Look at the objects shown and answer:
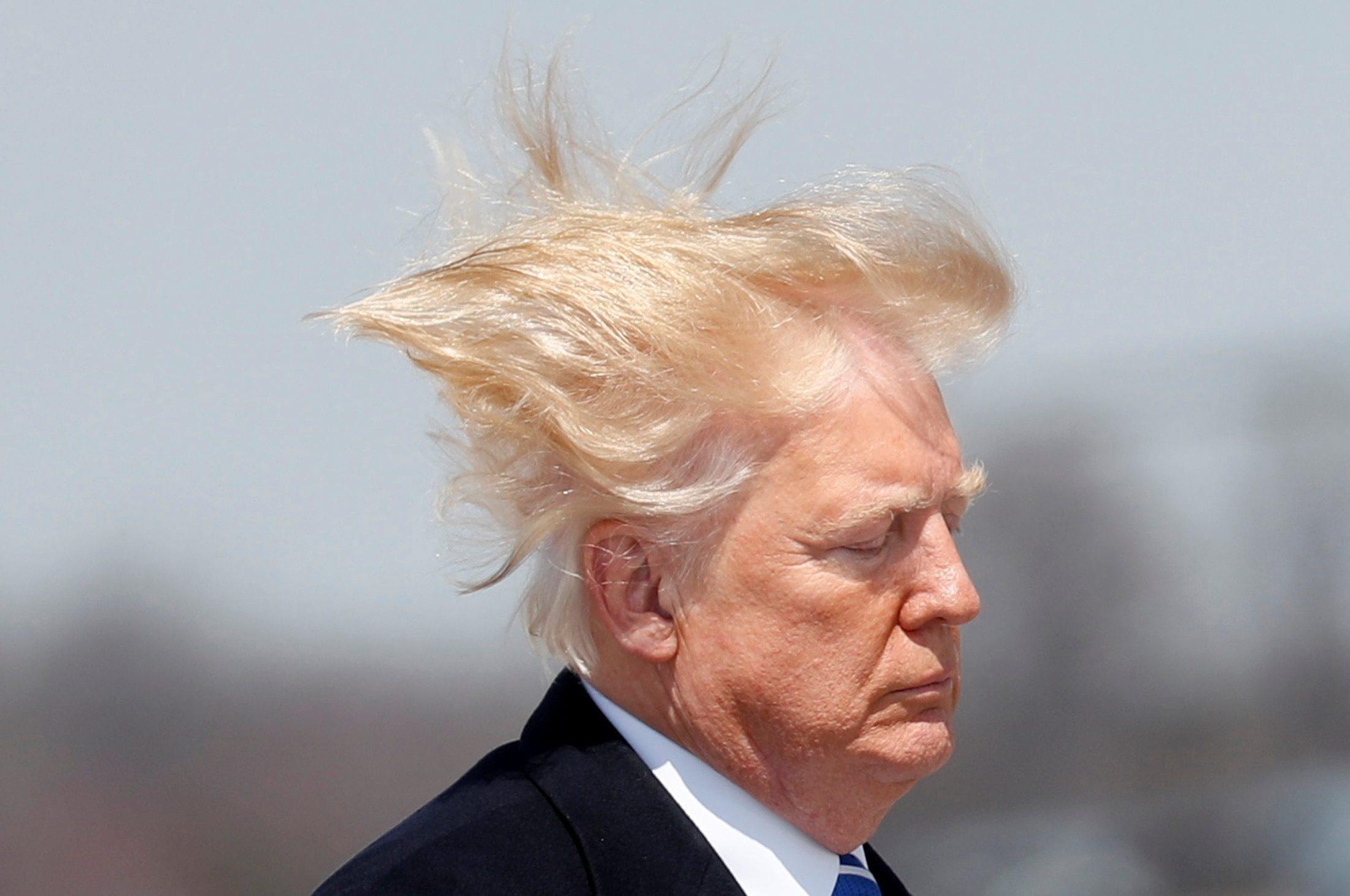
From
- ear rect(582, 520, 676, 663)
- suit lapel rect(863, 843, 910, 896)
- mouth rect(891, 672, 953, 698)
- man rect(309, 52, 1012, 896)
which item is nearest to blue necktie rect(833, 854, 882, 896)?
man rect(309, 52, 1012, 896)

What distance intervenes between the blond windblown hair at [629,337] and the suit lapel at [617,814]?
0.37 ft

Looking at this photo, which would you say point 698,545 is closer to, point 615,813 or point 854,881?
point 615,813

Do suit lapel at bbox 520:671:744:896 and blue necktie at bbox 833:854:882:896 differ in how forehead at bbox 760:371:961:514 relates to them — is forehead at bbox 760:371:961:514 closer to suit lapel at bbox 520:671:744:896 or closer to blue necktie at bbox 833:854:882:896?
suit lapel at bbox 520:671:744:896

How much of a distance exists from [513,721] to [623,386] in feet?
7.23

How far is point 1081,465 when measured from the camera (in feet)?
12.8

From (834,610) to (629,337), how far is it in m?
0.40

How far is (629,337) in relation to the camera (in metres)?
1.60

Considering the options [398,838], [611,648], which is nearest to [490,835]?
[398,838]

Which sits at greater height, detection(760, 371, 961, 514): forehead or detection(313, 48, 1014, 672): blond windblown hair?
detection(313, 48, 1014, 672): blond windblown hair

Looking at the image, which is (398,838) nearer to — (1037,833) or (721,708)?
(721,708)

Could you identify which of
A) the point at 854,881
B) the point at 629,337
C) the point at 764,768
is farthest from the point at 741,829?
the point at 629,337

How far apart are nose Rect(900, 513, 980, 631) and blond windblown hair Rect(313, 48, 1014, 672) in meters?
0.22

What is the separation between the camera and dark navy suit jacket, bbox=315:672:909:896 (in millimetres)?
1496

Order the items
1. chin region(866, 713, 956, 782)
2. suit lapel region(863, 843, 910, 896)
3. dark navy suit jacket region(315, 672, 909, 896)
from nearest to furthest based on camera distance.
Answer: dark navy suit jacket region(315, 672, 909, 896) → chin region(866, 713, 956, 782) → suit lapel region(863, 843, 910, 896)
